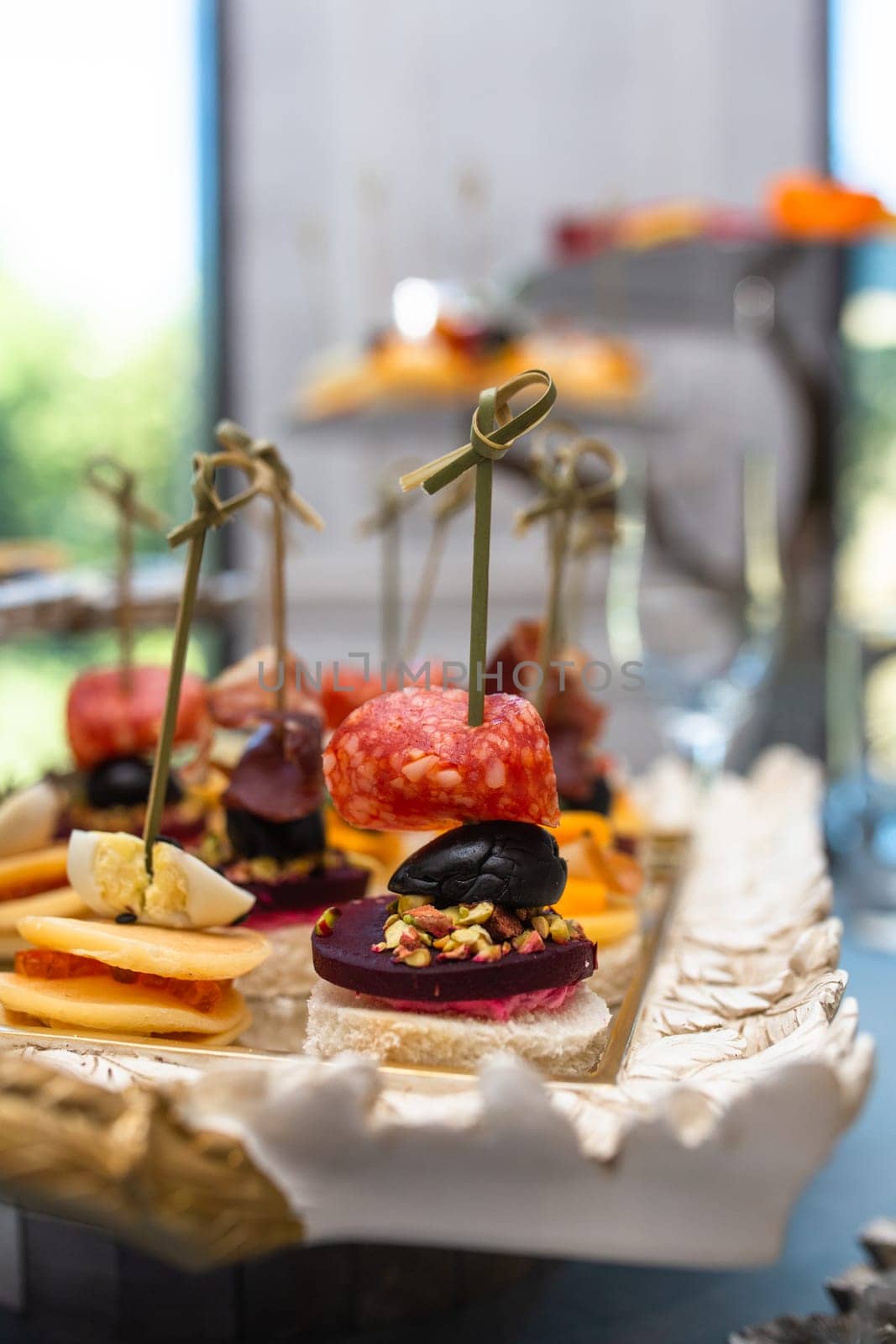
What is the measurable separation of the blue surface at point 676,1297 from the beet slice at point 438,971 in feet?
0.39

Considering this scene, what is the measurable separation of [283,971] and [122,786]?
0.75ft

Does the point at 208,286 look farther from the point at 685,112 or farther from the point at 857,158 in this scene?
the point at 857,158

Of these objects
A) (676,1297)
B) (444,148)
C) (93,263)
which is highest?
(444,148)

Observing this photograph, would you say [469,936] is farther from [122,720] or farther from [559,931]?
[122,720]

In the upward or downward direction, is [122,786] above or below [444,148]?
below

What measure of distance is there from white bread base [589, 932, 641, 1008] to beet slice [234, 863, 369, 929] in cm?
13

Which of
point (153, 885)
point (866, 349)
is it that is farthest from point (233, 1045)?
point (866, 349)

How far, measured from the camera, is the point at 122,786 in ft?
2.52

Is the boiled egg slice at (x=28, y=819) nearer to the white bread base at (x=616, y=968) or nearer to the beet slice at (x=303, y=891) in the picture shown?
the beet slice at (x=303, y=891)

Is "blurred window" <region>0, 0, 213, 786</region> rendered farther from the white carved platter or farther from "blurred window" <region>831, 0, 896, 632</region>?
the white carved platter

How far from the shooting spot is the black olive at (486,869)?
47cm

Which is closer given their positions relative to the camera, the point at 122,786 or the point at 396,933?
the point at 396,933

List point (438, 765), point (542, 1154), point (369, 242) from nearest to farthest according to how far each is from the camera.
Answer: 1. point (542, 1154)
2. point (438, 765)
3. point (369, 242)

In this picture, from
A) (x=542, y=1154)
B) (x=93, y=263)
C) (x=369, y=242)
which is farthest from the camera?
(x=93, y=263)
